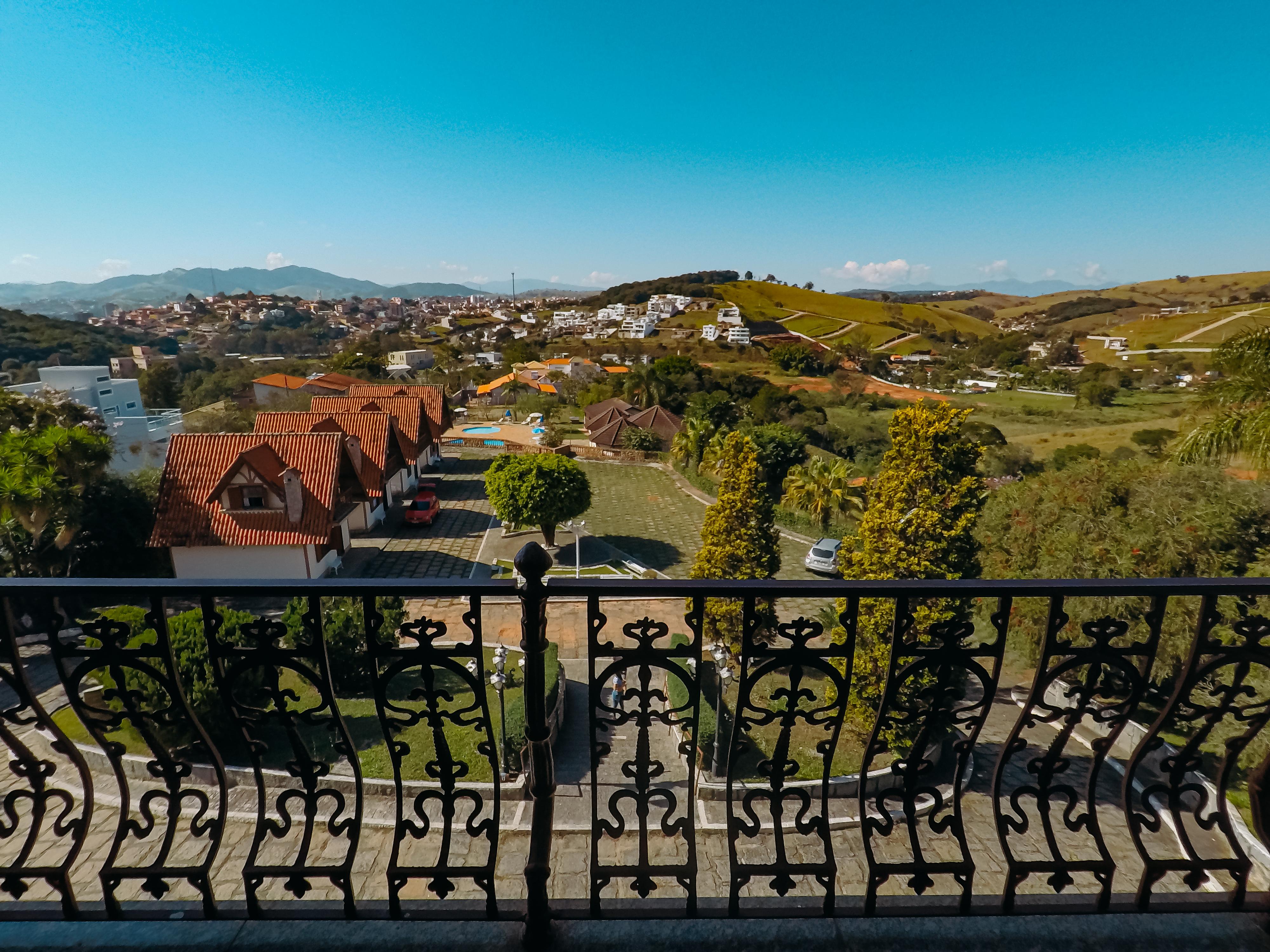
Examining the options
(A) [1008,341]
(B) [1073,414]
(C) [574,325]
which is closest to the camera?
(B) [1073,414]

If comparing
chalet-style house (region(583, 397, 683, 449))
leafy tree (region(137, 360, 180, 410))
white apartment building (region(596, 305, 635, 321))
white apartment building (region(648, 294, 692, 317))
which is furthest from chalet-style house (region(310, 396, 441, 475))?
white apartment building (region(648, 294, 692, 317))

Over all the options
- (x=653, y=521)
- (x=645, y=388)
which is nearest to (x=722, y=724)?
(x=653, y=521)

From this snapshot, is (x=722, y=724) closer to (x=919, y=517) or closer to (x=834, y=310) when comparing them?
(x=919, y=517)

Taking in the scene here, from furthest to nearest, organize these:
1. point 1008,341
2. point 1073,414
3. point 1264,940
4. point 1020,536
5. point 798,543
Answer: point 1008,341
point 1073,414
point 798,543
point 1020,536
point 1264,940

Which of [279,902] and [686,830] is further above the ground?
[686,830]

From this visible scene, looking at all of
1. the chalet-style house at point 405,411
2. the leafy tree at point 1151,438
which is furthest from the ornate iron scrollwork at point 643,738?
the leafy tree at point 1151,438

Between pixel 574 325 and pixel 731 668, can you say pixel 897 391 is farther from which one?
pixel 574 325

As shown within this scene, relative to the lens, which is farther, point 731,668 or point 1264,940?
point 731,668

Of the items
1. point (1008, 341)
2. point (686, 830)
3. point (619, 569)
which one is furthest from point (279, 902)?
point (1008, 341)
